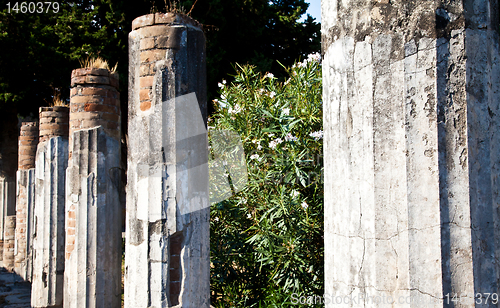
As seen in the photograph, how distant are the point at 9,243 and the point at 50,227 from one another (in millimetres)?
4934

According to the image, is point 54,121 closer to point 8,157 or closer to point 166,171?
point 166,171

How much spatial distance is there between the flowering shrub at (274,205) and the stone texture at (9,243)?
6.67 m

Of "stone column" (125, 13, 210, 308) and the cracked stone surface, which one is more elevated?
"stone column" (125, 13, 210, 308)

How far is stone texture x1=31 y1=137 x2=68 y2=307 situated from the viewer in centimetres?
531

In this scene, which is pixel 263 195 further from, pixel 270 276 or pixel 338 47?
pixel 338 47

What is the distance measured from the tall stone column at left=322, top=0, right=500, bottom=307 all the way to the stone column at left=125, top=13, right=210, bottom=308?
5.15 feet

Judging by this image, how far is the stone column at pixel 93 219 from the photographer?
14.0 feet

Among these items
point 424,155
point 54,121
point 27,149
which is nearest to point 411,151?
point 424,155

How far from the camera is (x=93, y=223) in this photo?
4273 mm

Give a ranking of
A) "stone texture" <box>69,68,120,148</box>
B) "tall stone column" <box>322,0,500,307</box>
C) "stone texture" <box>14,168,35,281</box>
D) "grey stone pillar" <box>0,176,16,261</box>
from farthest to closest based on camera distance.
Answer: "grey stone pillar" <box>0,176,16,261</box>, "stone texture" <box>14,168,35,281</box>, "stone texture" <box>69,68,120,148</box>, "tall stone column" <box>322,0,500,307</box>

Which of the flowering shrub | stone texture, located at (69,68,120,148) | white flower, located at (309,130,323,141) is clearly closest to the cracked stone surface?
stone texture, located at (69,68,120,148)

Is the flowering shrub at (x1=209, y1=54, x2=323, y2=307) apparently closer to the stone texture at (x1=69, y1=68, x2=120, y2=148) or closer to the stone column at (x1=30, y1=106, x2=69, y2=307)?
the stone texture at (x1=69, y1=68, x2=120, y2=148)

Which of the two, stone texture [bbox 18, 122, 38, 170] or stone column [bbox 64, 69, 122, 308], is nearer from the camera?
stone column [bbox 64, 69, 122, 308]

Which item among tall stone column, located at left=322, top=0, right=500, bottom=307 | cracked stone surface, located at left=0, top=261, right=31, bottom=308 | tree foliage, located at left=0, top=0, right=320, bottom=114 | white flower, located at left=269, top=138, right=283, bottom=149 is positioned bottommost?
cracked stone surface, located at left=0, top=261, right=31, bottom=308
